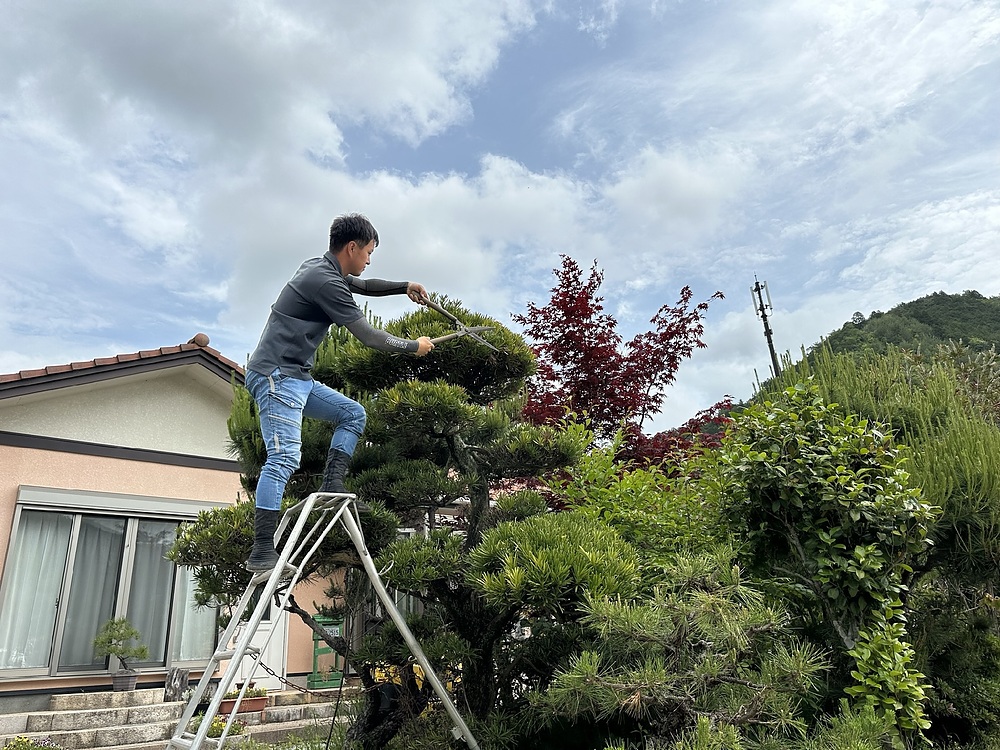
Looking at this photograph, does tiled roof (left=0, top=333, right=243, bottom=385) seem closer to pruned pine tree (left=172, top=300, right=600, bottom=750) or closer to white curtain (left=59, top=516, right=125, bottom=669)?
white curtain (left=59, top=516, right=125, bottom=669)

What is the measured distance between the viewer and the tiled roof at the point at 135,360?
6.50 metres

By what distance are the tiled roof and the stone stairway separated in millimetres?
3239

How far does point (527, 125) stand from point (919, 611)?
5.21 meters

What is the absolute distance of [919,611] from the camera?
4270mm

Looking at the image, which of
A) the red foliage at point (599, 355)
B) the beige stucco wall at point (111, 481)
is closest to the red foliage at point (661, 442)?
the red foliage at point (599, 355)

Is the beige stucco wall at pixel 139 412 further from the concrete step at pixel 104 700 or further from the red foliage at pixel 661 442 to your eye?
the red foliage at pixel 661 442

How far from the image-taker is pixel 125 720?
233 inches

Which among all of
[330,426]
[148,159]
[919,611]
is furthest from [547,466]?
[148,159]

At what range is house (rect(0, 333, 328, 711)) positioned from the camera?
653cm

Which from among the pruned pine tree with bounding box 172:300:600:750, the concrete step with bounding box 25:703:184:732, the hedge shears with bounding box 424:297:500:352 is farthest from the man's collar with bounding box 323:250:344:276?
the concrete step with bounding box 25:703:184:732

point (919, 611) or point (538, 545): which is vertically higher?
point (538, 545)

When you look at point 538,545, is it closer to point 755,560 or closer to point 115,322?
point 755,560

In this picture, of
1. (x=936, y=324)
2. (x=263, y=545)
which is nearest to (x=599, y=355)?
(x=263, y=545)

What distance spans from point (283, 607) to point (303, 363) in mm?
1154
